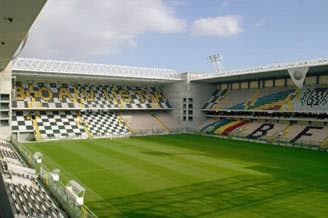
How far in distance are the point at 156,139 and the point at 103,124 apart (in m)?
5.82

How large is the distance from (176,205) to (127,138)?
17362 millimetres

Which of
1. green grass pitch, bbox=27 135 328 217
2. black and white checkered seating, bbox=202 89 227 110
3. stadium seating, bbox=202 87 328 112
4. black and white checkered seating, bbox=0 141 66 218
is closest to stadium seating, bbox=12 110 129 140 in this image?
green grass pitch, bbox=27 135 328 217

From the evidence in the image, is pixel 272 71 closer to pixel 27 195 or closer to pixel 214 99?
pixel 214 99

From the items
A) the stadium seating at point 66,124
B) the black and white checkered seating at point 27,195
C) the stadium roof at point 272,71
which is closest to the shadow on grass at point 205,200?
the black and white checkered seating at point 27,195

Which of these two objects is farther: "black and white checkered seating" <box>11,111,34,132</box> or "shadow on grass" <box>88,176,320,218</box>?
"black and white checkered seating" <box>11,111,34,132</box>

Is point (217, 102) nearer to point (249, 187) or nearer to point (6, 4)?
point (249, 187)

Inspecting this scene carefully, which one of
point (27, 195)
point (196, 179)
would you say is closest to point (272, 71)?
point (196, 179)

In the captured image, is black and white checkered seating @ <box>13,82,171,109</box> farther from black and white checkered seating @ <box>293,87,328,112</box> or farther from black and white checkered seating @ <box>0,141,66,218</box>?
black and white checkered seating @ <box>0,141,66,218</box>

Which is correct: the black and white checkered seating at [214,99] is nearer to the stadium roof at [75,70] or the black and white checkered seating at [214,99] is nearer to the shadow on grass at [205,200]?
the stadium roof at [75,70]

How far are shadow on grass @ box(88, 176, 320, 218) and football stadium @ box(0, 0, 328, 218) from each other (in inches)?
2.3

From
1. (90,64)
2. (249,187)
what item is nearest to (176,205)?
(249,187)

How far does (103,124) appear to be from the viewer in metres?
29.2

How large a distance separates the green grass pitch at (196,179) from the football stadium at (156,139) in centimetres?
6

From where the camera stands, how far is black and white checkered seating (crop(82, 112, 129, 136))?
28.1m
